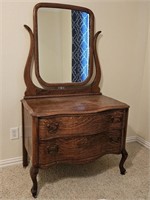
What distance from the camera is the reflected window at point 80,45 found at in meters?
2.10

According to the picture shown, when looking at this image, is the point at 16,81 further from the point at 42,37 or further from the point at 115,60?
the point at 115,60

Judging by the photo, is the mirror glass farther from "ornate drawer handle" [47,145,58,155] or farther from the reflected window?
"ornate drawer handle" [47,145,58,155]

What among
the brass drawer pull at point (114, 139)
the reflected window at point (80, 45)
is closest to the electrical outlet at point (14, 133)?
the reflected window at point (80, 45)

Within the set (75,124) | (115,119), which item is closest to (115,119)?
(115,119)

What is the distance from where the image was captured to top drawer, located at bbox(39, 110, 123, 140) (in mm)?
1625

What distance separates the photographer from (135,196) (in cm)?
174

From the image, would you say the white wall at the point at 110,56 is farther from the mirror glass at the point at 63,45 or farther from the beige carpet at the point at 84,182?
the beige carpet at the point at 84,182

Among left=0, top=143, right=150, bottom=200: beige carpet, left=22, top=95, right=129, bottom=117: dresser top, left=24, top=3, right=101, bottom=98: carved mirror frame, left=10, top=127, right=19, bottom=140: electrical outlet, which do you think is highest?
left=24, top=3, right=101, bottom=98: carved mirror frame

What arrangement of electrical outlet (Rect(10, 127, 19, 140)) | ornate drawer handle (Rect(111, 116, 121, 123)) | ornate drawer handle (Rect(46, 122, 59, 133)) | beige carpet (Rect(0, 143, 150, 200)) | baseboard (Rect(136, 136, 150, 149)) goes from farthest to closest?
baseboard (Rect(136, 136, 150, 149)) → electrical outlet (Rect(10, 127, 19, 140)) → ornate drawer handle (Rect(111, 116, 121, 123)) → beige carpet (Rect(0, 143, 150, 200)) → ornate drawer handle (Rect(46, 122, 59, 133))

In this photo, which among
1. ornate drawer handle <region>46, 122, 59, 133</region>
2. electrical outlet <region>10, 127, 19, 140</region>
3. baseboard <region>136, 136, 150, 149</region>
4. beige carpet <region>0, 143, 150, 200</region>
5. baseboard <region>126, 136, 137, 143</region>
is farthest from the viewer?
baseboard <region>126, 136, 137, 143</region>

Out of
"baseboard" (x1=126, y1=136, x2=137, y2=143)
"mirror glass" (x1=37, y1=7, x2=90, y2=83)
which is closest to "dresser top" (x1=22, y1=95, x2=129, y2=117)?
"mirror glass" (x1=37, y1=7, x2=90, y2=83)

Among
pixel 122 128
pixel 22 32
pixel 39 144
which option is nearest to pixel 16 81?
pixel 22 32

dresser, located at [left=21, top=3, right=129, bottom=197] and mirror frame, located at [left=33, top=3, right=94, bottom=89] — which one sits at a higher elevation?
mirror frame, located at [left=33, top=3, right=94, bottom=89]

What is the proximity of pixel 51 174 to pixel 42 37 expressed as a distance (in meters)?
1.25
